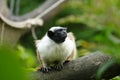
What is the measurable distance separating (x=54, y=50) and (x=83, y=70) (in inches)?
14.3

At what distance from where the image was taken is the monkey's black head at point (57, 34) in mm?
1940

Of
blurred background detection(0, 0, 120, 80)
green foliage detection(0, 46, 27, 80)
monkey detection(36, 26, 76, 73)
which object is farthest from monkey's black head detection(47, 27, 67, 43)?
green foliage detection(0, 46, 27, 80)

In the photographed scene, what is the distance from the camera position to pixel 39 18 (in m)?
3.19

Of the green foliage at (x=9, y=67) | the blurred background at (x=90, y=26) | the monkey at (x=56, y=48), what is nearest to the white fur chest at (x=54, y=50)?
the monkey at (x=56, y=48)

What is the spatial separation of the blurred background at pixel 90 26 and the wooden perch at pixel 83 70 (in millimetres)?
52

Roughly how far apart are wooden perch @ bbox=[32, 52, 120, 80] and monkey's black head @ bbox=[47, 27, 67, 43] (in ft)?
0.79

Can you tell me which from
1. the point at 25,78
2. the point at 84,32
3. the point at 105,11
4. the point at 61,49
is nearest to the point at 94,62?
the point at 61,49

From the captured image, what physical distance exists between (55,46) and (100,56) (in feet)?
1.24

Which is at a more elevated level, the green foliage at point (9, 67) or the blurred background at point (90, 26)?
the blurred background at point (90, 26)

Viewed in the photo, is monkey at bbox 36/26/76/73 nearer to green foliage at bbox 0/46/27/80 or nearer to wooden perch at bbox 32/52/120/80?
wooden perch at bbox 32/52/120/80

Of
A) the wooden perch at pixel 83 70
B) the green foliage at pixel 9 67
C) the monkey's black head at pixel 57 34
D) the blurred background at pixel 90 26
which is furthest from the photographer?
the monkey's black head at pixel 57 34

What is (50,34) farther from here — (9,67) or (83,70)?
(9,67)

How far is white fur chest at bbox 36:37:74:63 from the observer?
1946 mm

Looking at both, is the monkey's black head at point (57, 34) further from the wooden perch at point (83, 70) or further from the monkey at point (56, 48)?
the wooden perch at point (83, 70)
